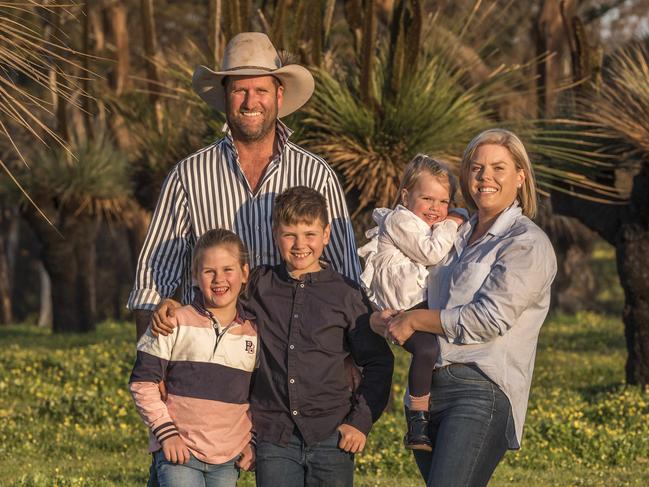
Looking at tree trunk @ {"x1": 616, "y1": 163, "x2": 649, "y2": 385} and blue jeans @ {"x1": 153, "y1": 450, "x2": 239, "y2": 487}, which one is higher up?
tree trunk @ {"x1": 616, "y1": 163, "x2": 649, "y2": 385}

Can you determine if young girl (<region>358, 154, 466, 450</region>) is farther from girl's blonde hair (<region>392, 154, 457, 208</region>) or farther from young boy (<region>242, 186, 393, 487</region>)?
young boy (<region>242, 186, 393, 487</region>)

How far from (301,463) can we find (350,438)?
8.6 inches

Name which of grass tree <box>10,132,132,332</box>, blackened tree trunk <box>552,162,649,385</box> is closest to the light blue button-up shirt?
blackened tree trunk <box>552,162,649,385</box>

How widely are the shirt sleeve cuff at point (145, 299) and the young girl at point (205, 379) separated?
37 centimetres

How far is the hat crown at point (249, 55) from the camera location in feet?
17.8

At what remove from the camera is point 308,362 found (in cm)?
490

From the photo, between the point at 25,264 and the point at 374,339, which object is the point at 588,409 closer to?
the point at 374,339

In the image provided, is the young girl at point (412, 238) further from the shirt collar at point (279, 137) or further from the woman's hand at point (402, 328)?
the shirt collar at point (279, 137)

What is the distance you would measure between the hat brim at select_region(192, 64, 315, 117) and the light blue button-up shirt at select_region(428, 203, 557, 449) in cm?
129

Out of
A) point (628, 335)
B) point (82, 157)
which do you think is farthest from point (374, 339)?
point (82, 157)

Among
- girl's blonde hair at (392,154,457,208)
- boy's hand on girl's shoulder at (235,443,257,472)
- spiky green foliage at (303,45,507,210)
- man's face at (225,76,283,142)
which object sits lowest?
boy's hand on girl's shoulder at (235,443,257,472)

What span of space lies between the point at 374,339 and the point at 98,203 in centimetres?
1793

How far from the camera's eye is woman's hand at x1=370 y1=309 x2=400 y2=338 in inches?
191

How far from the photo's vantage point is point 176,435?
15.8 ft
